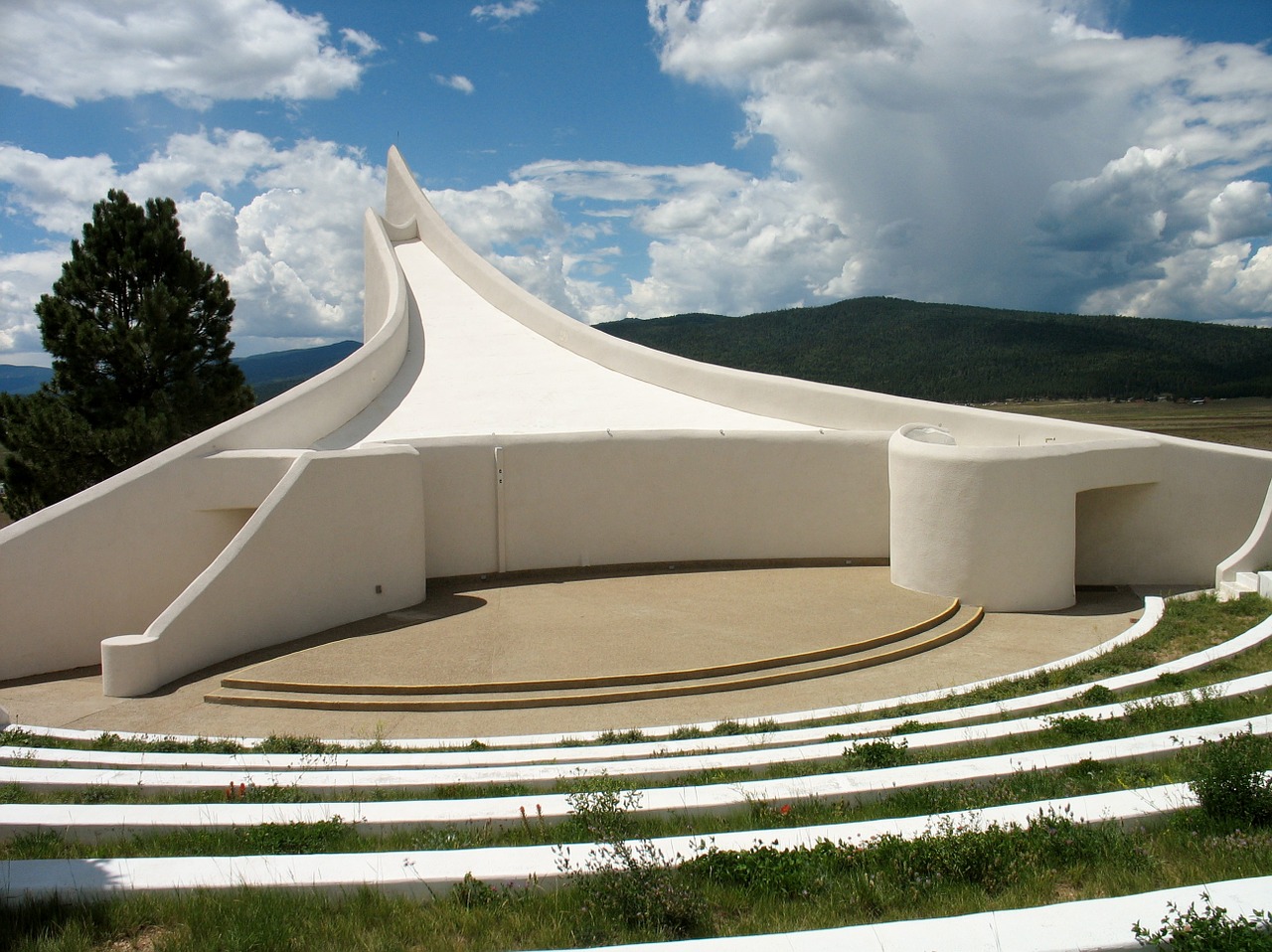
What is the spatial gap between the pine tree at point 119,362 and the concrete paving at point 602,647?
7887mm

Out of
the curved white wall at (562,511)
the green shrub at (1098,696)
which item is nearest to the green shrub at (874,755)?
the green shrub at (1098,696)

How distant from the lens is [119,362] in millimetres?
16047

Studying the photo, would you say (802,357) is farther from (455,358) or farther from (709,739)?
(709,739)

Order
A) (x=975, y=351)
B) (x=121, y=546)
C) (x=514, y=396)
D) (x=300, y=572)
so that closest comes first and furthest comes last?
(x=121, y=546), (x=300, y=572), (x=514, y=396), (x=975, y=351)

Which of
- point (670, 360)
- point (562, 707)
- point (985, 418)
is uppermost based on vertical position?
point (670, 360)

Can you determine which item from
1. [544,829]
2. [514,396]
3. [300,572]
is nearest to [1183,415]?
[514,396]

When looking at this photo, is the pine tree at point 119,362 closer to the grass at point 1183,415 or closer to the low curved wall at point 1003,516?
the low curved wall at point 1003,516

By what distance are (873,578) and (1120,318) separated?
8989 centimetres

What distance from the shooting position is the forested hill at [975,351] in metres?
72.1

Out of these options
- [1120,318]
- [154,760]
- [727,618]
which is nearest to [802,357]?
[1120,318]

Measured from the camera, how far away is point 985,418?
13125 mm

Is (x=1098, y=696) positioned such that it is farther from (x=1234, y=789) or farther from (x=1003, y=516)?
(x=1003, y=516)

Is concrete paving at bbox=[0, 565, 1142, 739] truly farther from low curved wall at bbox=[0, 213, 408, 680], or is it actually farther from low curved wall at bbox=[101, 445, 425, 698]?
low curved wall at bbox=[0, 213, 408, 680]

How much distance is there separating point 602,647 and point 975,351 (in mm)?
78209
